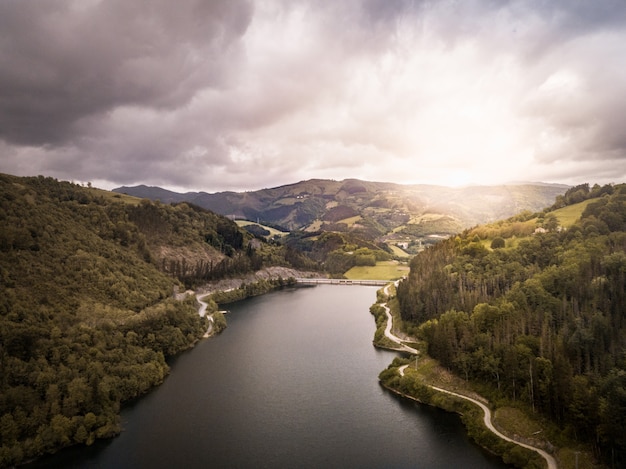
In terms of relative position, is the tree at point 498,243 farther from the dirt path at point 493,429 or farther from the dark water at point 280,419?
the dirt path at point 493,429

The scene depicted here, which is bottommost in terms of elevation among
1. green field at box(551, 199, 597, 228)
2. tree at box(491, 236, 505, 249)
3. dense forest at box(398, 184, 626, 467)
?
dense forest at box(398, 184, 626, 467)

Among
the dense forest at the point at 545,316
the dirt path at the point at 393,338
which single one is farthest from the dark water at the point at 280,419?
the dense forest at the point at 545,316

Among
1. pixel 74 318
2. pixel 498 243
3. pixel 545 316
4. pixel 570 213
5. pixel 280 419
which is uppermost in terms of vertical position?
pixel 570 213

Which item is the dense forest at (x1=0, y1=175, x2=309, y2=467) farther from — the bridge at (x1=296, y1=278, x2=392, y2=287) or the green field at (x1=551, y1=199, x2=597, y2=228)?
the green field at (x1=551, y1=199, x2=597, y2=228)

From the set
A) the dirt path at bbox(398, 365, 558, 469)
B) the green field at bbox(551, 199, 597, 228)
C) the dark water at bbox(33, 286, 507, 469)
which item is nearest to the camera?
the dirt path at bbox(398, 365, 558, 469)

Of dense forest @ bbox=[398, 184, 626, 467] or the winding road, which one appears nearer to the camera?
the winding road

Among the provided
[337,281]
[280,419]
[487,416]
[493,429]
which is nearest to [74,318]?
[280,419]

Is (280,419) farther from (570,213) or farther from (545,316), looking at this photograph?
(570,213)

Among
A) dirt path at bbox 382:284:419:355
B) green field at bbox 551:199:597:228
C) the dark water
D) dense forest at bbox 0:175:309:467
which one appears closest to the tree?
green field at bbox 551:199:597:228
